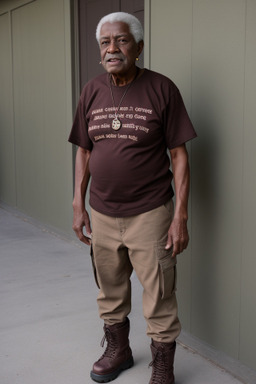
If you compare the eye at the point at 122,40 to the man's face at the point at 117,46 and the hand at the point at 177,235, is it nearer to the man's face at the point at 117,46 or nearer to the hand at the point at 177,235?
the man's face at the point at 117,46

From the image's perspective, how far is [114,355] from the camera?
313 centimetres

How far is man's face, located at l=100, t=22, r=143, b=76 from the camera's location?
2.70 metres

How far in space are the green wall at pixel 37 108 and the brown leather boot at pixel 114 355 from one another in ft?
9.15

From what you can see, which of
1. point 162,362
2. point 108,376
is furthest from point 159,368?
point 108,376

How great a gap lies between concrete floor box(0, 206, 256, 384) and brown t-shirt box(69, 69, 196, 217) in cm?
97

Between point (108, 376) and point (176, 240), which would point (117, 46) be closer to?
point (176, 240)

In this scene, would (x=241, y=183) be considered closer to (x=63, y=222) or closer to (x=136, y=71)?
(x=136, y=71)

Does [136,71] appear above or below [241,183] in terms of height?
above

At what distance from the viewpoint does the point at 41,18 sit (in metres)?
6.09

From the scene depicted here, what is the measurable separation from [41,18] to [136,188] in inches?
152

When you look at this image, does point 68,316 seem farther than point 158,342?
Yes

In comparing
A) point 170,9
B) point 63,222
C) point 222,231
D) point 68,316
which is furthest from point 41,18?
point 222,231

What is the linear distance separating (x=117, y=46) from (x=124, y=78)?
17 centimetres

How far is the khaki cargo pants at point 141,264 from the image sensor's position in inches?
111
